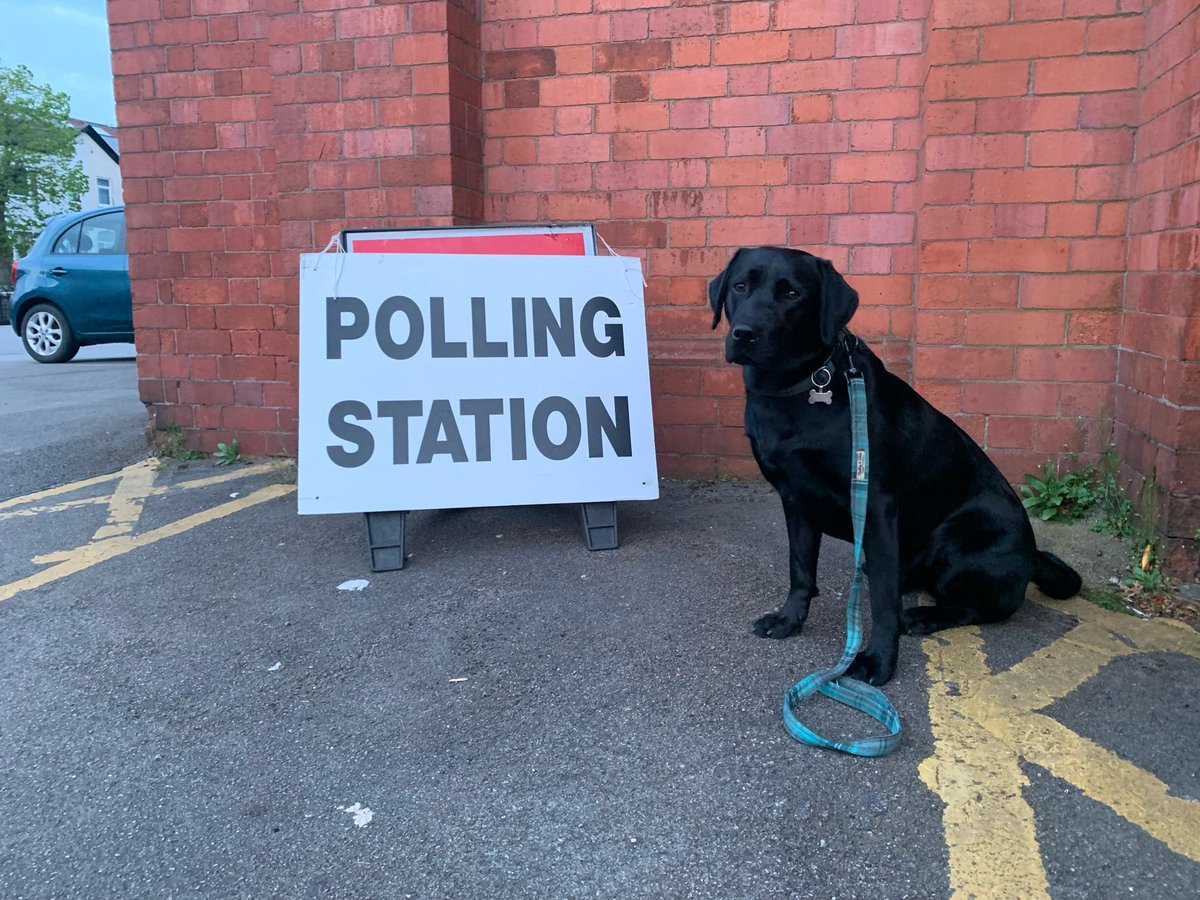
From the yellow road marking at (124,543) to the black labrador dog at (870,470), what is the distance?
292 cm

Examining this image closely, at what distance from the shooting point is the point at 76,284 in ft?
38.9

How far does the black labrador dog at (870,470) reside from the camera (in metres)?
2.81

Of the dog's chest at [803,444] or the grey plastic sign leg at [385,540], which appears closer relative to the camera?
the dog's chest at [803,444]

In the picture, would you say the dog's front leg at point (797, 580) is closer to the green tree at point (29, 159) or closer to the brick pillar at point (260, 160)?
the brick pillar at point (260, 160)

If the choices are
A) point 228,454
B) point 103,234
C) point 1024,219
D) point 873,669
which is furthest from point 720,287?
point 103,234

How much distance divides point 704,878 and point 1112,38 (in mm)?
4103

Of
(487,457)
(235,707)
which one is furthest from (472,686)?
(487,457)

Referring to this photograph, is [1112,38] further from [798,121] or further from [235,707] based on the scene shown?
[235,707]

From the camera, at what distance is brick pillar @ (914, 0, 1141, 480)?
4203 millimetres

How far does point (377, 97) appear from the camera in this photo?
5062mm

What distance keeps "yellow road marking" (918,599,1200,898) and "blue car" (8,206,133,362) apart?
11.3 m

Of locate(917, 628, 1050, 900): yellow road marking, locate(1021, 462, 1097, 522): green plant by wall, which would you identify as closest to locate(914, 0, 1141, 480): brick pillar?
locate(1021, 462, 1097, 522): green plant by wall

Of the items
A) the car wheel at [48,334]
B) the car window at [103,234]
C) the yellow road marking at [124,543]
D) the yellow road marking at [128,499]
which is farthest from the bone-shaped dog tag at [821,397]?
the car wheel at [48,334]

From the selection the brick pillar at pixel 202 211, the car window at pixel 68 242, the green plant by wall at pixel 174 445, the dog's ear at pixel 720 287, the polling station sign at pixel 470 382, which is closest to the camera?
the dog's ear at pixel 720 287
